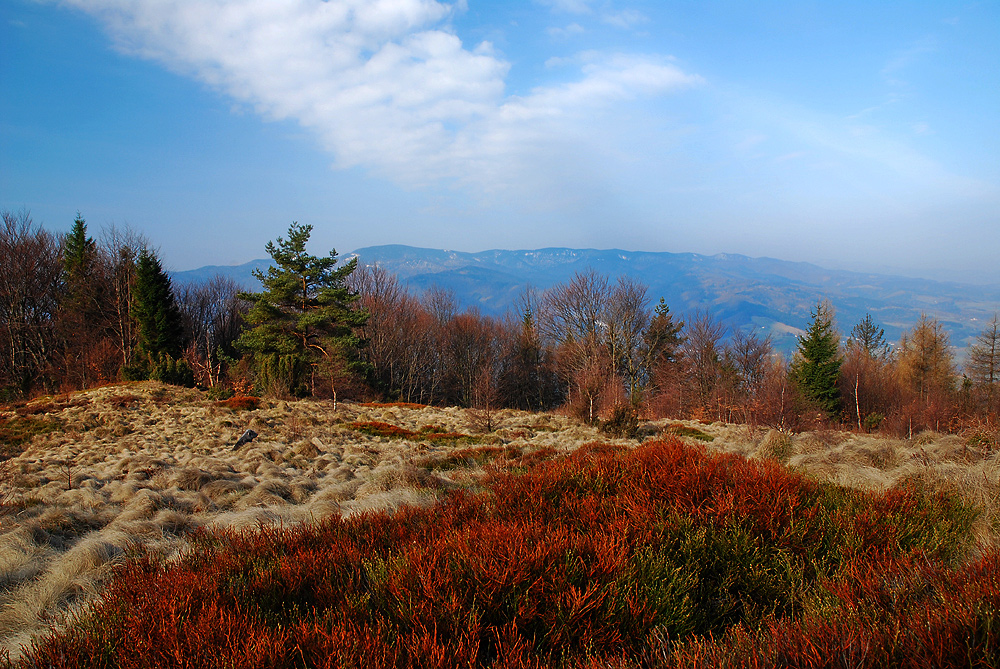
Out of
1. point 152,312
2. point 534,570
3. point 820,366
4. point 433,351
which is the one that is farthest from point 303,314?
point 820,366

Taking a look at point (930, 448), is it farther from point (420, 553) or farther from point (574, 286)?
point (574, 286)

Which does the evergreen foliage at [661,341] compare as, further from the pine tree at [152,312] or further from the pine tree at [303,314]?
the pine tree at [152,312]

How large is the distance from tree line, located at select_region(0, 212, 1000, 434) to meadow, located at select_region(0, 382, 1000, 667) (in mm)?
11915

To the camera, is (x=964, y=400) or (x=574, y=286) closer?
(x=964, y=400)

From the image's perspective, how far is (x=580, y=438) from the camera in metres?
15.1

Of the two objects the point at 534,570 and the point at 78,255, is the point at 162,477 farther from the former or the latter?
the point at 78,255

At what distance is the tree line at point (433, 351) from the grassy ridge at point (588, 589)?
12.6 m

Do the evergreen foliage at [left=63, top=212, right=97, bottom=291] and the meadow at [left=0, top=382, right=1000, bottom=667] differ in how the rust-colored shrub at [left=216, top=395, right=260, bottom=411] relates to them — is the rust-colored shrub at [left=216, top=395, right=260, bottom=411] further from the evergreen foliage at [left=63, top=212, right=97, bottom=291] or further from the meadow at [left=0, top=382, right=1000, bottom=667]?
the evergreen foliage at [left=63, top=212, right=97, bottom=291]

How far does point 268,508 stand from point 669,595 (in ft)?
16.6

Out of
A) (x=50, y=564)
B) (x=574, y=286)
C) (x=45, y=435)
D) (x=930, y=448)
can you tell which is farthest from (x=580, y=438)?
(x=574, y=286)

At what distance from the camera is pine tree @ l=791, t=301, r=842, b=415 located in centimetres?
3136

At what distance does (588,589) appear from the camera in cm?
277

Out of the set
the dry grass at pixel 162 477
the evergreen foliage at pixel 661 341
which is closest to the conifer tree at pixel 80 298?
the dry grass at pixel 162 477

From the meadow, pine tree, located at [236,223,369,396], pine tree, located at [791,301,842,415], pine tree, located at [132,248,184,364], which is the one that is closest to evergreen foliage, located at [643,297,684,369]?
pine tree, located at [791,301,842,415]
